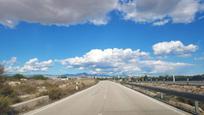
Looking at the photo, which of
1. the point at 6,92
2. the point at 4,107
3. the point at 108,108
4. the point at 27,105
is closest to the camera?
the point at 4,107

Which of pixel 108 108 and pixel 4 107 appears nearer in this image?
pixel 4 107

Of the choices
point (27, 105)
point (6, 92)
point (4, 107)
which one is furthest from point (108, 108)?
point (6, 92)

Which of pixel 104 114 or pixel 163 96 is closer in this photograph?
pixel 104 114

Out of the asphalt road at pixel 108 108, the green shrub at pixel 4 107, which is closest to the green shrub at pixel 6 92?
the asphalt road at pixel 108 108

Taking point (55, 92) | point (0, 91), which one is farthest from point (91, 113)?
point (55, 92)

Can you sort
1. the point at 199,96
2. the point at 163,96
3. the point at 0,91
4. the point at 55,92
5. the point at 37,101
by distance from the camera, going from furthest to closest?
the point at 55,92 → the point at 163,96 → the point at 37,101 → the point at 0,91 → the point at 199,96

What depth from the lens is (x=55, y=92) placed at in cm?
3172

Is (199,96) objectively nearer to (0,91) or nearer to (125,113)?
(125,113)

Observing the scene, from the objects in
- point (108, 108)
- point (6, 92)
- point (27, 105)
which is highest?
point (6, 92)

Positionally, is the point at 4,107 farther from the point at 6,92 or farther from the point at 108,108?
the point at 6,92

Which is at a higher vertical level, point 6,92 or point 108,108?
point 6,92

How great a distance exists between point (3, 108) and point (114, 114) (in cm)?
510

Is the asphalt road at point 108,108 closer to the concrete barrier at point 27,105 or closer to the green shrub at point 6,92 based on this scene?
the concrete barrier at point 27,105

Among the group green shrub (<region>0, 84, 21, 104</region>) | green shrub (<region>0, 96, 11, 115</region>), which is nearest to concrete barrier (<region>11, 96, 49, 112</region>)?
green shrub (<region>0, 96, 11, 115</region>)
